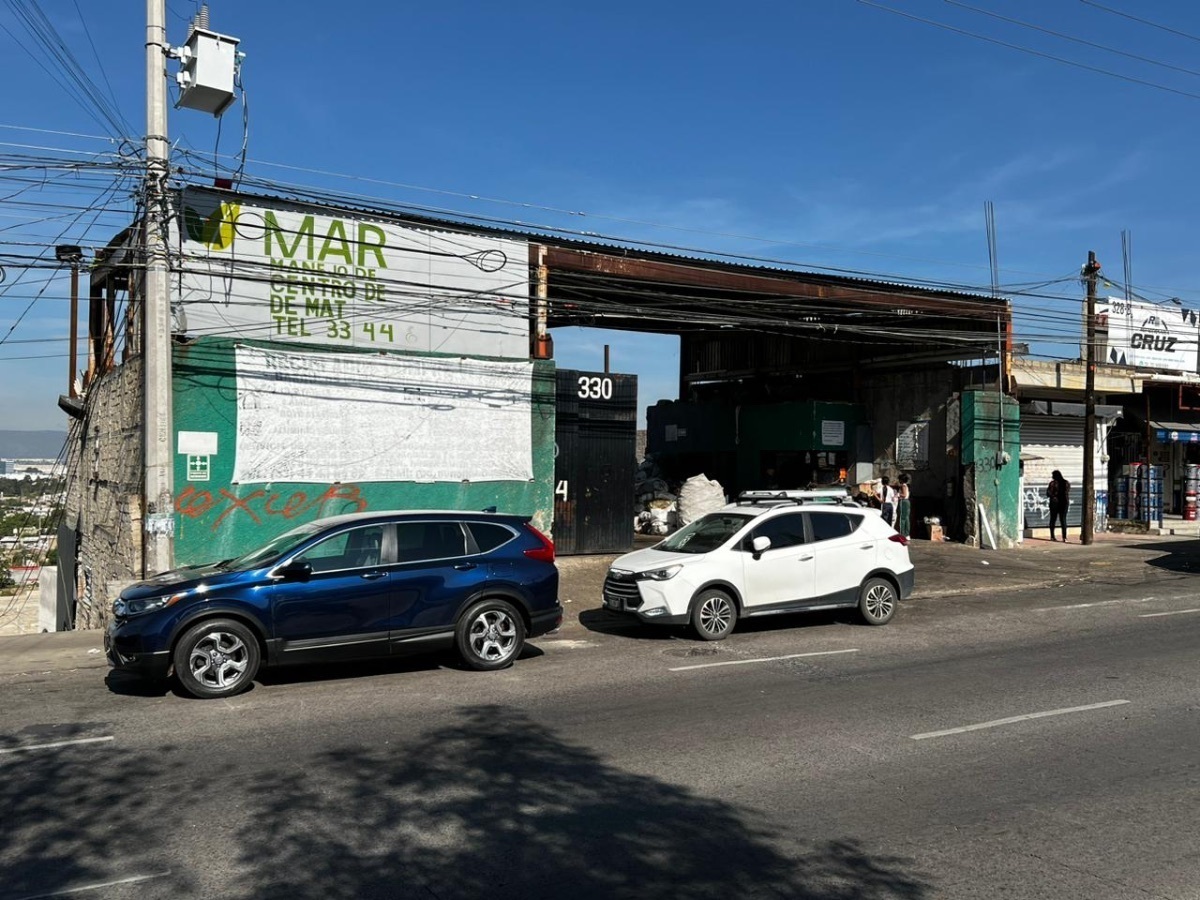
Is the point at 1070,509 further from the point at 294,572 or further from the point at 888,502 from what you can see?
the point at 294,572

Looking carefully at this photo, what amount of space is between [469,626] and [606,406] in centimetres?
886

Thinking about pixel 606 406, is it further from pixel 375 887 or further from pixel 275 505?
pixel 375 887

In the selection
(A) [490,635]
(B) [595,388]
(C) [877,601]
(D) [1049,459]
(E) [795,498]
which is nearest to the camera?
(A) [490,635]

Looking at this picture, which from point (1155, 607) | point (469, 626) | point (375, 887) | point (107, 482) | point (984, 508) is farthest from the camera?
point (984, 508)

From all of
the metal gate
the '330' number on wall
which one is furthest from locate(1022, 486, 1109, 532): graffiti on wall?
the '330' number on wall

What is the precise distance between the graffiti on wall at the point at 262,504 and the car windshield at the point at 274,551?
175 inches

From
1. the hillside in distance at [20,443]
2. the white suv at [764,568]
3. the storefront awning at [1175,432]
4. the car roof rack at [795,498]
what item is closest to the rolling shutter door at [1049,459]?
the storefront awning at [1175,432]

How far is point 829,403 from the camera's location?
24.4m

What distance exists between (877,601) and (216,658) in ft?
27.8

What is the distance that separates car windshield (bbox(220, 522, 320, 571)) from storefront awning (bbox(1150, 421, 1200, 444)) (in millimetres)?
26854

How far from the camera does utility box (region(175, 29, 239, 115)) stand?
486 inches

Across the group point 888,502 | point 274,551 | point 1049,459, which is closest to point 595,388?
point 888,502

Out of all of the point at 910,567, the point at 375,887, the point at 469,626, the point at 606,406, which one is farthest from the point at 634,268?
the point at 375,887

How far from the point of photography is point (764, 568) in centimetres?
1234
